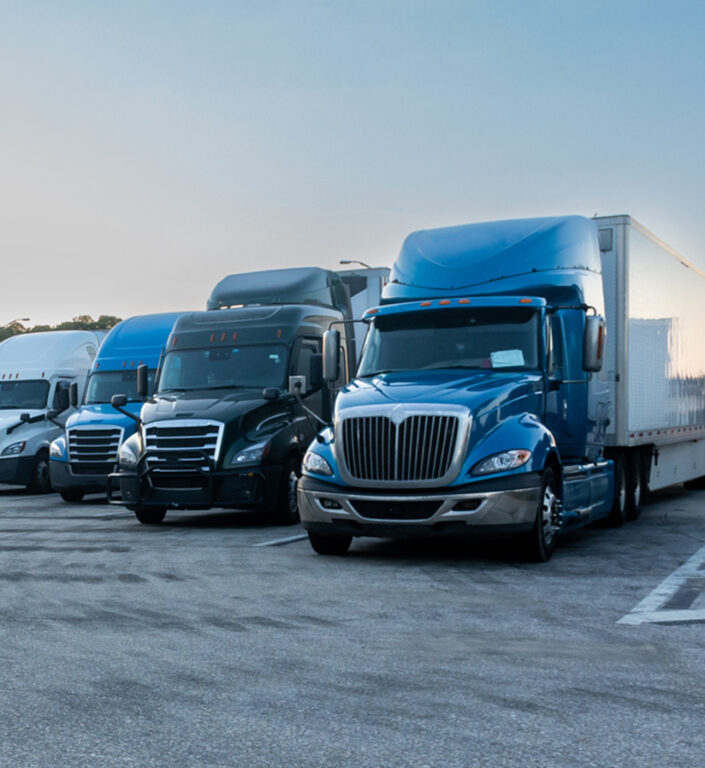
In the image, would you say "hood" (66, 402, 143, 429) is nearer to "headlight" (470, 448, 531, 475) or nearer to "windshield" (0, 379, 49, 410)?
"windshield" (0, 379, 49, 410)

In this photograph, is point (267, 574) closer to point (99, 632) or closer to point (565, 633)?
point (99, 632)

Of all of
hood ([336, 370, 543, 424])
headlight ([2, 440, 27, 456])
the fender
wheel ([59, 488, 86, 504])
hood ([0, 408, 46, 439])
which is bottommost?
wheel ([59, 488, 86, 504])

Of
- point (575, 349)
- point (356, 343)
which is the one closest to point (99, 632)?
point (575, 349)

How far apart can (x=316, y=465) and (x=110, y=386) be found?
9.78m

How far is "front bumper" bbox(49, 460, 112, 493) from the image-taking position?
19.5m

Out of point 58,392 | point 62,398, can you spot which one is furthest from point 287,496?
point 62,398

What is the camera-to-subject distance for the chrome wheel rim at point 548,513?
11195 millimetres

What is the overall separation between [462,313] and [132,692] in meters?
7.02

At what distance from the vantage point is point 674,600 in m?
8.96

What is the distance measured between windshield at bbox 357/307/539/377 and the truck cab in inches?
0.5

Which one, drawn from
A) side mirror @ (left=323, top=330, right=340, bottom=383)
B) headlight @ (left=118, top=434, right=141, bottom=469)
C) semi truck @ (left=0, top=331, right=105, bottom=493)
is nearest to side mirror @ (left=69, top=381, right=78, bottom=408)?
semi truck @ (left=0, top=331, right=105, bottom=493)

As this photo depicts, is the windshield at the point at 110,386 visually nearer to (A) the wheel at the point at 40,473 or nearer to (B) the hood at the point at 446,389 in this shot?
(A) the wheel at the point at 40,473

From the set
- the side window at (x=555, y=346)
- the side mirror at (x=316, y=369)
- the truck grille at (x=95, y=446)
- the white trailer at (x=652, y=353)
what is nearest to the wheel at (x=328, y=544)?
the side mirror at (x=316, y=369)

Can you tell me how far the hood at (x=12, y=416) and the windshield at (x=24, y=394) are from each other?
0.11 meters
